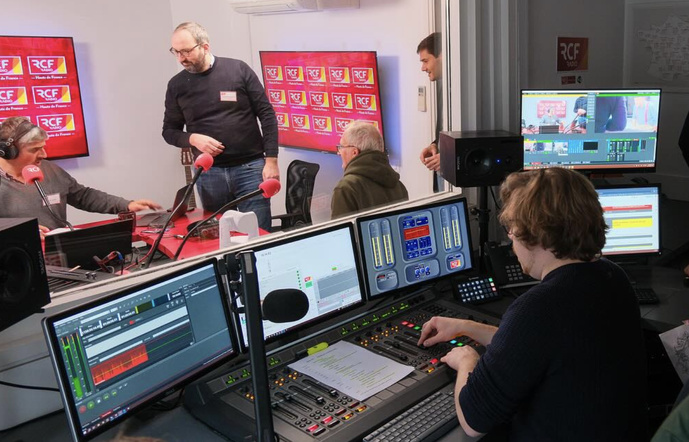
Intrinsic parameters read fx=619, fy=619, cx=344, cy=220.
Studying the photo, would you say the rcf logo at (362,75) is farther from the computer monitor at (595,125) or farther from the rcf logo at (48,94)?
the rcf logo at (48,94)

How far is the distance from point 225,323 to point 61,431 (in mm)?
493

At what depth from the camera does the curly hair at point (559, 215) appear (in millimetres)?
1495

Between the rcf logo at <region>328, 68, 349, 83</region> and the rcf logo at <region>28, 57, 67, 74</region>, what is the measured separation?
2056mm

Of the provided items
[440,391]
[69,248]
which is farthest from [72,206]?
[440,391]

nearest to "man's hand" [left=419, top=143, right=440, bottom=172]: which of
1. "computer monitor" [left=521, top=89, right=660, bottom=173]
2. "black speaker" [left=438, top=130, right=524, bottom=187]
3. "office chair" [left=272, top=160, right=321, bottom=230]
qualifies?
"computer monitor" [left=521, top=89, right=660, bottom=173]

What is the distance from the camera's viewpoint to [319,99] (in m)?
4.72

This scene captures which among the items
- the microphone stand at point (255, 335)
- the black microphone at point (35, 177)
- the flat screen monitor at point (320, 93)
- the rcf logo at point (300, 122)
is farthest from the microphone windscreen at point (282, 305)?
the rcf logo at point (300, 122)

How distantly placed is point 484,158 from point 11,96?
3.58m

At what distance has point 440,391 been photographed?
1.69m

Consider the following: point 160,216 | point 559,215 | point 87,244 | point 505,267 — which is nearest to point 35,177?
point 160,216

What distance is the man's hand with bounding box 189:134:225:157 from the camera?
389 cm

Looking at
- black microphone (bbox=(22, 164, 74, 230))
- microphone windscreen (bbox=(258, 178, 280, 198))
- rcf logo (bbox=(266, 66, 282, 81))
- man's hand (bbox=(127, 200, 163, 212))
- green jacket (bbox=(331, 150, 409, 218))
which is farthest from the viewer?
rcf logo (bbox=(266, 66, 282, 81))

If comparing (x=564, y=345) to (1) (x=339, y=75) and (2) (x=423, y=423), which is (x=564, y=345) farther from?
(1) (x=339, y=75)

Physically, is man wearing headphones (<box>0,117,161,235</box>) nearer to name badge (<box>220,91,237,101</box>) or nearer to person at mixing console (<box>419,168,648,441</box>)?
name badge (<box>220,91,237,101</box>)
